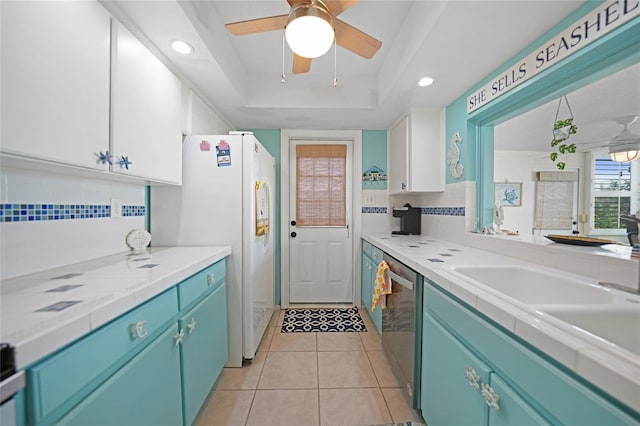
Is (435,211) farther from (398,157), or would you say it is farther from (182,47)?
(182,47)

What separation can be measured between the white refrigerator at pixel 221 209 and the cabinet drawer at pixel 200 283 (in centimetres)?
16

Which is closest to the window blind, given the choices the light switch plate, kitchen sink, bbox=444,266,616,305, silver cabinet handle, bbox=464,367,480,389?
kitchen sink, bbox=444,266,616,305

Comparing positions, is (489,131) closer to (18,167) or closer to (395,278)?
(395,278)

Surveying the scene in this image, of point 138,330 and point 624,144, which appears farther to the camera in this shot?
point 624,144

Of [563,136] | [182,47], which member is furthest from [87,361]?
[563,136]

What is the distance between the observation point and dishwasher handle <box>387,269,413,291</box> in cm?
145

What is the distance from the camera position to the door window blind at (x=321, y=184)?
3096 mm

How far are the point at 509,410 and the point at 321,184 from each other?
2.61 m

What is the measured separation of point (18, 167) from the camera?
3.31ft

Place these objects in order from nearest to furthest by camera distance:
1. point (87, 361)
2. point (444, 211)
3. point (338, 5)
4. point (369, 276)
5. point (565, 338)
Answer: point (565, 338)
point (87, 361)
point (338, 5)
point (444, 211)
point (369, 276)

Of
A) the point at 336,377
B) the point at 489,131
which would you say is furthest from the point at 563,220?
the point at 336,377

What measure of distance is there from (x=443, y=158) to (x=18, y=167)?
2.79 meters

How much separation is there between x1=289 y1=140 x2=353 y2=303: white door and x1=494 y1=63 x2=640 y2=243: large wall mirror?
1.61 metres

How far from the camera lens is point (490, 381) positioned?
81 centimetres
